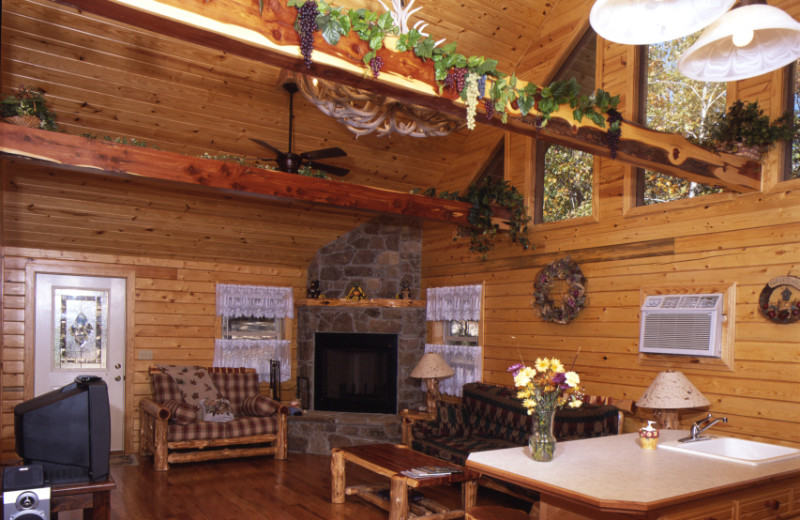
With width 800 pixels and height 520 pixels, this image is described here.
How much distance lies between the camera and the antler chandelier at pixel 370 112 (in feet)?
13.6

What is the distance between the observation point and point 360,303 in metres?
7.48

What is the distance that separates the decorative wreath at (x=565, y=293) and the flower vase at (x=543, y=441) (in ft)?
9.17

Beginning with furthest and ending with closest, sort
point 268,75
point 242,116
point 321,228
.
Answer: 1. point 321,228
2. point 242,116
3. point 268,75

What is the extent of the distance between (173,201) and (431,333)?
3.24 m

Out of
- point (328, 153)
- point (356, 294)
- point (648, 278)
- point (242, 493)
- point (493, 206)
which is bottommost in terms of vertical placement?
point (242, 493)

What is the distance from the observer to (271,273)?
7816mm

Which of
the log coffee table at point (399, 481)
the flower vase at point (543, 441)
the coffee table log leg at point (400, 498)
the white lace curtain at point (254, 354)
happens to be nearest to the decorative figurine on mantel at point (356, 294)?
the white lace curtain at point (254, 354)

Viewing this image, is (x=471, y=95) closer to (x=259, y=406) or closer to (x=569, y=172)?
(x=569, y=172)

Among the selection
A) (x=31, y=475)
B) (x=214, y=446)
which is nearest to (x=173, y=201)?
(x=214, y=446)

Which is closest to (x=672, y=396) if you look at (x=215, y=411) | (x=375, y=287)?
(x=375, y=287)

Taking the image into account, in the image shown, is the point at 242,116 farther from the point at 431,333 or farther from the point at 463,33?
the point at 431,333

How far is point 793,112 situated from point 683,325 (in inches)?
65.5

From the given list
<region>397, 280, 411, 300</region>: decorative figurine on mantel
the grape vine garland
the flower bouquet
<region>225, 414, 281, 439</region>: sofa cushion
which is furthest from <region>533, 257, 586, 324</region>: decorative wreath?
<region>225, 414, 281, 439</region>: sofa cushion

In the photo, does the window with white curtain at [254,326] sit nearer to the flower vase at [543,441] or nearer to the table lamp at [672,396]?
the table lamp at [672,396]
